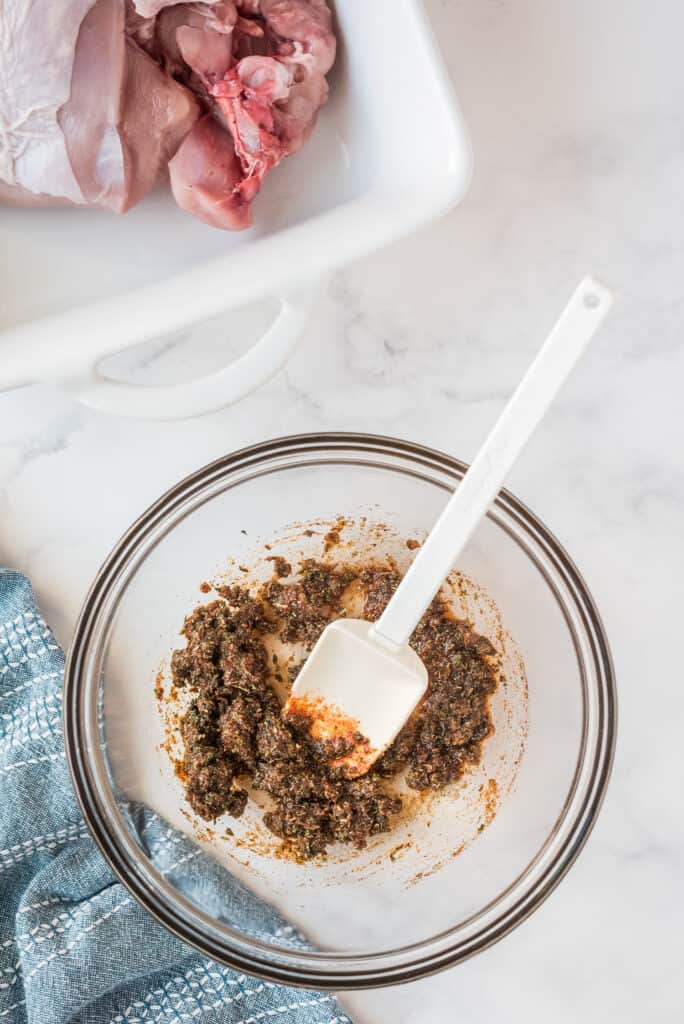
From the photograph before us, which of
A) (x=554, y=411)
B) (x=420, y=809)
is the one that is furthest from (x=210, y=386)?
(x=420, y=809)

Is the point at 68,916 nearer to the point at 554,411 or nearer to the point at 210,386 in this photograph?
the point at 210,386

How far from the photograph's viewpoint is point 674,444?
1.08 m

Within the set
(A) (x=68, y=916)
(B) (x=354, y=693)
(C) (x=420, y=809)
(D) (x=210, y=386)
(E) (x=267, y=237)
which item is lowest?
(A) (x=68, y=916)

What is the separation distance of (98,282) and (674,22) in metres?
0.71

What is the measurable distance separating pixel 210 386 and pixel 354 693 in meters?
0.35

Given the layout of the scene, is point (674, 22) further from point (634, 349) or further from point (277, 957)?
point (277, 957)

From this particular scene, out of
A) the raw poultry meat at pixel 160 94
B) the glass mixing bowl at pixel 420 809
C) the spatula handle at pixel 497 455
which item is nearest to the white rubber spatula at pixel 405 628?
the spatula handle at pixel 497 455

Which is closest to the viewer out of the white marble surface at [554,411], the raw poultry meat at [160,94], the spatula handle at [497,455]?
the spatula handle at [497,455]

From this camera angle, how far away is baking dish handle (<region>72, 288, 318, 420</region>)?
89 cm


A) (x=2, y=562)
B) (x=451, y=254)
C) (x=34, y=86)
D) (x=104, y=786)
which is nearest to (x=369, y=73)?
(x=451, y=254)

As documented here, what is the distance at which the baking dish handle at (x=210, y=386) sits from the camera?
0.89 m

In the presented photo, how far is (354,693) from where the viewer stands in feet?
Answer: 3.25

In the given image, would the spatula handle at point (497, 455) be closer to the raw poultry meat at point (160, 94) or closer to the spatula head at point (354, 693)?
the spatula head at point (354, 693)

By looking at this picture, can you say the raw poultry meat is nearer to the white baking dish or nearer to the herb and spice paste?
the white baking dish
